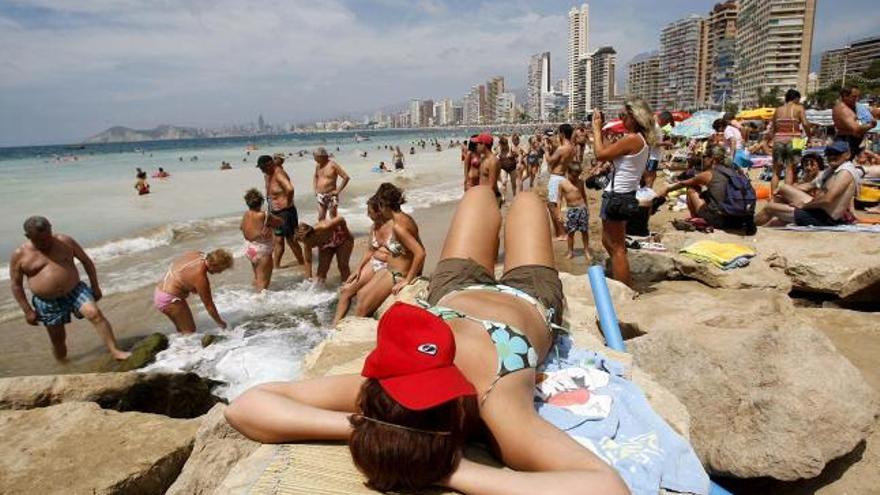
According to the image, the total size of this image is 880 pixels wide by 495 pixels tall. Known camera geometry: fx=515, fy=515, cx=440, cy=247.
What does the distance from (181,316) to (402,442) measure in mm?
4755

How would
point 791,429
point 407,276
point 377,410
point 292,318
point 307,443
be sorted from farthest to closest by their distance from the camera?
point 292,318, point 407,276, point 791,429, point 307,443, point 377,410

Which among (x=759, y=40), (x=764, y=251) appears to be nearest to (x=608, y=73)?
(x=759, y=40)

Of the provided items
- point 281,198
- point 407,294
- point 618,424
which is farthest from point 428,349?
point 281,198

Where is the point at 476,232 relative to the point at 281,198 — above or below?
above

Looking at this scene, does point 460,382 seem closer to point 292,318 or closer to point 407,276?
point 407,276

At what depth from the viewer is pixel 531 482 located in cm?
141

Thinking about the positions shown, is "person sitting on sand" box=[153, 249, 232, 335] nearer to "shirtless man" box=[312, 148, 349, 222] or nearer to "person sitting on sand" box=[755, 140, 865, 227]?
"shirtless man" box=[312, 148, 349, 222]


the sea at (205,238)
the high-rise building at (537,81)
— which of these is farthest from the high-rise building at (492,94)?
the sea at (205,238)

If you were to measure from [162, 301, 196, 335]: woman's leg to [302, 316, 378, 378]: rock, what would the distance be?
97.8 inches

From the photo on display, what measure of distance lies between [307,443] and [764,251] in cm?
515

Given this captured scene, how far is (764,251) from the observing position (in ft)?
17.2

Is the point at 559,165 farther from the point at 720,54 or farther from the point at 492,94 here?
the point at 492,94

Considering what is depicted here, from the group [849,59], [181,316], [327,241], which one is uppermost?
[849,59]

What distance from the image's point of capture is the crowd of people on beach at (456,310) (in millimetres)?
1429
